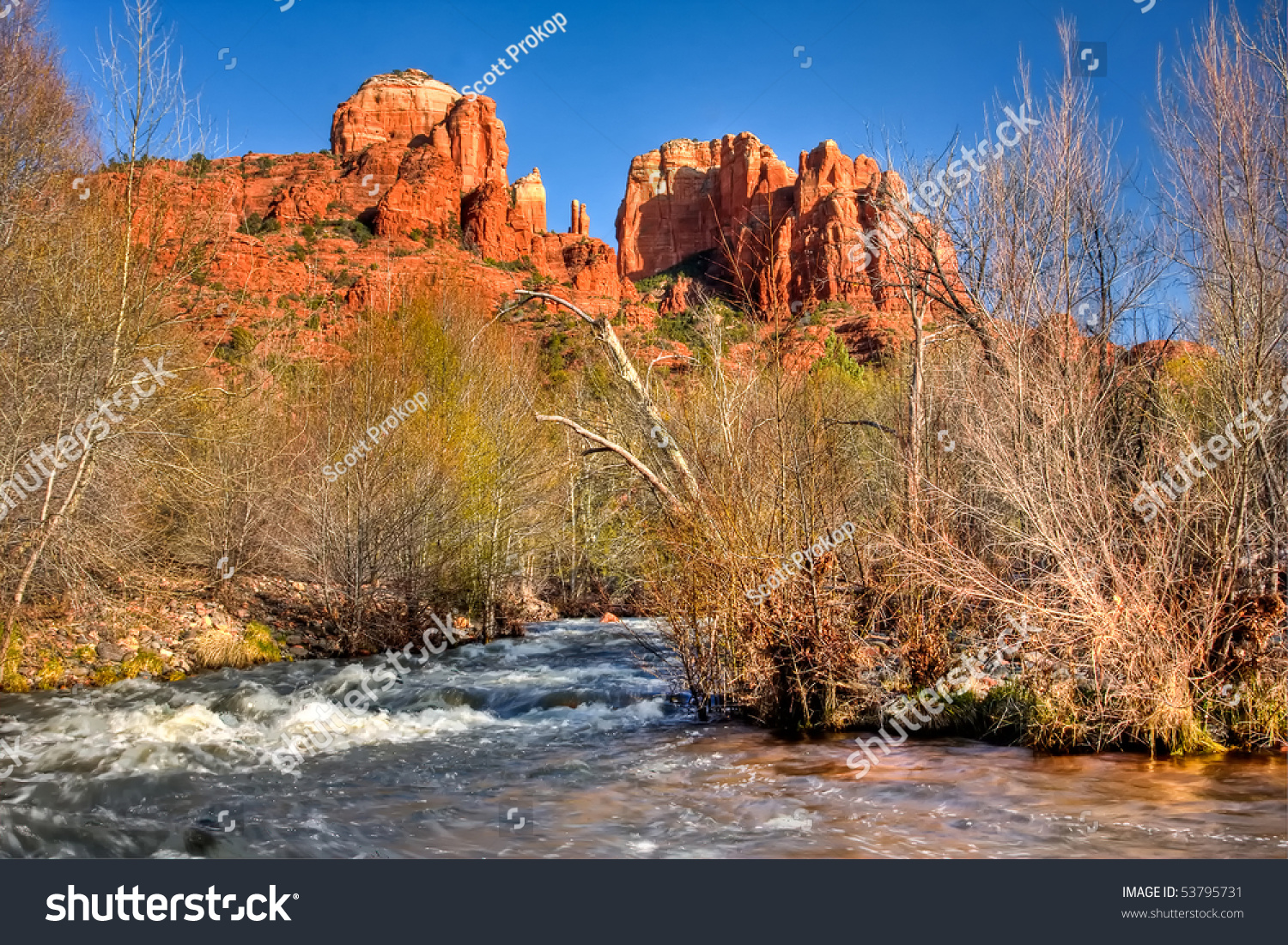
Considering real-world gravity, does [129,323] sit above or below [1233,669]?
above

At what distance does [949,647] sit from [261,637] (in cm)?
1127

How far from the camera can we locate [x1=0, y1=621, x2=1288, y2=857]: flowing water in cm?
542

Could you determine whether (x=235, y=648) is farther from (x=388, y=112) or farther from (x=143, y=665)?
(x=388, y=112)

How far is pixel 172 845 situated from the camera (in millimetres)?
5734

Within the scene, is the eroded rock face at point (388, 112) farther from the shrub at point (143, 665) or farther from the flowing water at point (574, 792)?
the flowing water at point (574, 792)

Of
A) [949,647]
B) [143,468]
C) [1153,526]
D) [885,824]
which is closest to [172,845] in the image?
[885,824]

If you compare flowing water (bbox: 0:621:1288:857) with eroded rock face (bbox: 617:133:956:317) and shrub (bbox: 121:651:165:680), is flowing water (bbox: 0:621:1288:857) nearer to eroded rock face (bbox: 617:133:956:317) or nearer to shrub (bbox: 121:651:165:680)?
shrub (bbox: 121:651:165:680)

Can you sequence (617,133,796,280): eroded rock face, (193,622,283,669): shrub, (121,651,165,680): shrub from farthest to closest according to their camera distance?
(617,133,796,280): eroded rock face → (193,622,283,669): shrub → (121,651,165,680): shrub

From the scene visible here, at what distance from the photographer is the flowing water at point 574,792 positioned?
542 cm

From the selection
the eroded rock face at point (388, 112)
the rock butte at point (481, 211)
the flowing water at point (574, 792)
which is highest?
the eroded rock face at point (388, 112)

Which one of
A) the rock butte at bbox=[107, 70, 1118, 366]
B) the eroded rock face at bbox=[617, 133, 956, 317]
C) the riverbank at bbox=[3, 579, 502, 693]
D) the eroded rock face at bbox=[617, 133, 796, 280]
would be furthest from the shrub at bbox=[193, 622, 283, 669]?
the eroded rock face at bbox=[617, 133, 796, 280]

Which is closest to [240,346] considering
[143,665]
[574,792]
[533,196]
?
[143,665]

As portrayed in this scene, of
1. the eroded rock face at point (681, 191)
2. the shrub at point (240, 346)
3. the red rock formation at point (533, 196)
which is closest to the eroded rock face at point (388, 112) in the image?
the red rock formation at point (533, 196)
